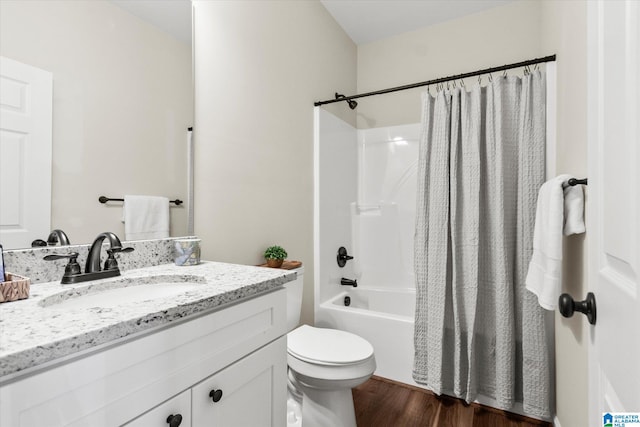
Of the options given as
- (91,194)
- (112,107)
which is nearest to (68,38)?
(112,107)

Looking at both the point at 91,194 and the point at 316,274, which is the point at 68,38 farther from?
the point at 316,274

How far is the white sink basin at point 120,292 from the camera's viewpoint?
2.70 ft

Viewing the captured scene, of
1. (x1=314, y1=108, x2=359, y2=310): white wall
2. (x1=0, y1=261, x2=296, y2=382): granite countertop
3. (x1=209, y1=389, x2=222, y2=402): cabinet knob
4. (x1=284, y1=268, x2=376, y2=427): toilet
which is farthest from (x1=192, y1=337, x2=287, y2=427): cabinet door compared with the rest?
(x1=314, y1=108, x2=359, y2=310): white wall

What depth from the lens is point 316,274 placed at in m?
2.31

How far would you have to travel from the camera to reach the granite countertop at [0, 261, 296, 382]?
0.49 meters

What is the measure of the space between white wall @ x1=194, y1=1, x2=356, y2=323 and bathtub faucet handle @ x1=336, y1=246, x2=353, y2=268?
1.36 ft

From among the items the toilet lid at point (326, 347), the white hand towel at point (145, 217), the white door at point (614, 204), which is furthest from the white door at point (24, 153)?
the white door at point (614, 204)

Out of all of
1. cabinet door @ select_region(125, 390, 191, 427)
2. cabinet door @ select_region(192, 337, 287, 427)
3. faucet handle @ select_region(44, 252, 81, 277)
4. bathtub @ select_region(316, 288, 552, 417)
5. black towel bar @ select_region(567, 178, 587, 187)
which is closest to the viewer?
cabinet door @ select_region(125, 390, 191, 427)

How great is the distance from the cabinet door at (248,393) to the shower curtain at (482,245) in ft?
3.91

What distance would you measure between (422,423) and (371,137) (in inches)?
88.1

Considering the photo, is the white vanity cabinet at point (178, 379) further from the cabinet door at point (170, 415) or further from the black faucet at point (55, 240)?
the black faucet at point (55, 240)

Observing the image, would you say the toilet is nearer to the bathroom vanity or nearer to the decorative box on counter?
the bathroom vanity

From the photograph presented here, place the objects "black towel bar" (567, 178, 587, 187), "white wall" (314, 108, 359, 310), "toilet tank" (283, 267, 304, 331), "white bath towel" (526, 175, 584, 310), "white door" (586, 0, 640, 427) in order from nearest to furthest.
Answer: "white door" (586, 0, 640, 427) → "black towel bar" (567, 178, 587, 187) → "white bath towel" (526, 175, 584, 310) → "toilet tank" (283, 267, 304, 331) → "white wall" (314, 108, 359, 310)

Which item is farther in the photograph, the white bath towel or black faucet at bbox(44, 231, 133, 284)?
the white bath towel
